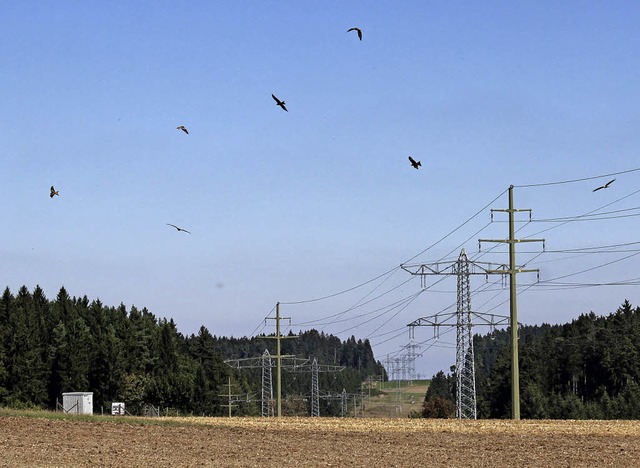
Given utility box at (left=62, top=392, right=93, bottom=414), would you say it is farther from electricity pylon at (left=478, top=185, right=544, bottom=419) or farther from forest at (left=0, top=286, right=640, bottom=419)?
electricity pylon at (left=478, top=185, right=544, bottom=419)

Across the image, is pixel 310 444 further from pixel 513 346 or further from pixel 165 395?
pixel 165 395

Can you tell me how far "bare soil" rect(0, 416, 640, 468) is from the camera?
3884cm

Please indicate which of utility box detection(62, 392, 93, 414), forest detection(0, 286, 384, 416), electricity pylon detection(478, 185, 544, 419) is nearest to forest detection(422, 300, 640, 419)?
forest detection(0, 286, 384, 416)

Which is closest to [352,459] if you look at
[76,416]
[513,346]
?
[513,346]

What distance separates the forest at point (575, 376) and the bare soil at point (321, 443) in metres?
77.3

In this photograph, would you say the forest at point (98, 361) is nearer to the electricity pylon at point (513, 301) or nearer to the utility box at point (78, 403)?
the utility box at point (78, 403)

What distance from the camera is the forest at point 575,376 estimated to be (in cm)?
14000

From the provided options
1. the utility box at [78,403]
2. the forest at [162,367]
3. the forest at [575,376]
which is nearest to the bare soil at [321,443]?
the utility box at [78,403]

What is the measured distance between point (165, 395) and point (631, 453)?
332ft

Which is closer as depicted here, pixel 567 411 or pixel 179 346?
pixel 567 411

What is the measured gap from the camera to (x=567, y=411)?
5615 inches

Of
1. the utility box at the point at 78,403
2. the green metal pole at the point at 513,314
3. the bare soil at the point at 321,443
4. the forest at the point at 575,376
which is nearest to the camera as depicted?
the bare soil at the point at 321,443

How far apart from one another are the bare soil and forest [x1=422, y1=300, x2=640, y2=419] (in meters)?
77.3

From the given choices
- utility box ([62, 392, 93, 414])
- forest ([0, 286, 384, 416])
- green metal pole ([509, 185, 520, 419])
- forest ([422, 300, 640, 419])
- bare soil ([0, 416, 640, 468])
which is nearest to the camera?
bare soil ([0, 416, 640, 468])
